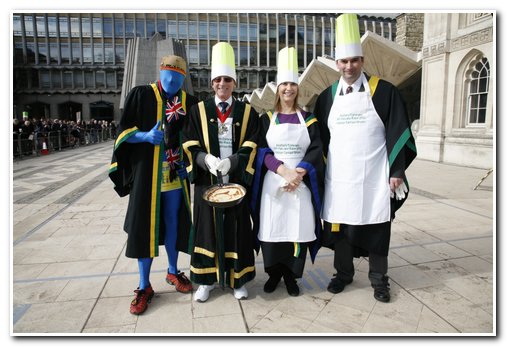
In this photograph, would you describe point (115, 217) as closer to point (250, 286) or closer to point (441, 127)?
point (250, 286)

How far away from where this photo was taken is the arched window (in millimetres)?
11102

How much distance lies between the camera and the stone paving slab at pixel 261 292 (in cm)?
266

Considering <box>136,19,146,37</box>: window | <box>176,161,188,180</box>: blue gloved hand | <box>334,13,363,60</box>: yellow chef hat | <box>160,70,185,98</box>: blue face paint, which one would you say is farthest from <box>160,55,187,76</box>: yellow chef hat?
<box>136,19,146,37</box>: window

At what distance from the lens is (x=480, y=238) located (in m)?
4.58

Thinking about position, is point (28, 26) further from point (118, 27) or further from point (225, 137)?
point (225, 137)

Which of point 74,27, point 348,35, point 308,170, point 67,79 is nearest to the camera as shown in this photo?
point 348,35

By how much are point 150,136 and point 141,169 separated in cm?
30

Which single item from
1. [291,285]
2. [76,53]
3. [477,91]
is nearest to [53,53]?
[76,53]

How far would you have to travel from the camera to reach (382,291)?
306 centimetres

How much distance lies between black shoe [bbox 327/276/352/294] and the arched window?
34.5ft
